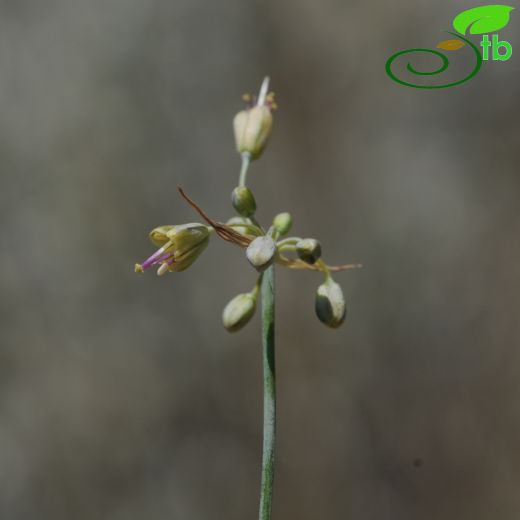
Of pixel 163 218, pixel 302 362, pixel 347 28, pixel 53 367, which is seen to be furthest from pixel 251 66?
pixel 53 367

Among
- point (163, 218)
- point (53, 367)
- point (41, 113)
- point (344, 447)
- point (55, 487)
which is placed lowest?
point (55, 487)

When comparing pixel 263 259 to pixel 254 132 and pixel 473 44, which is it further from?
pixel 473 44

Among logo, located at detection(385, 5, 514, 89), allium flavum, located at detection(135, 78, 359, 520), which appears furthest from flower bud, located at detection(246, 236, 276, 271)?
logo, located at detection(385, 5, 514, 89)

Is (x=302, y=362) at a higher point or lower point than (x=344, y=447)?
higher

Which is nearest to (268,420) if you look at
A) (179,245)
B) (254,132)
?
(179,245)

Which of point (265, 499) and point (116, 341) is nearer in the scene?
point (265, 499)

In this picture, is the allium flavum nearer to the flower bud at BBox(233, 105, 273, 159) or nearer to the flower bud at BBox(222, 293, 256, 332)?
the flower bud at BBox(222, 293, 256, 332)

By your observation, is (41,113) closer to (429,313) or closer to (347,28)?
(347,28)
